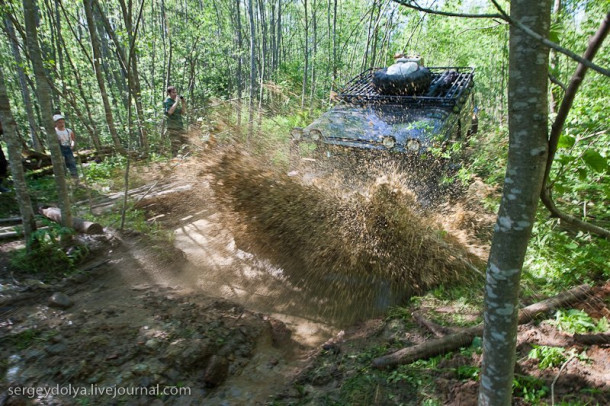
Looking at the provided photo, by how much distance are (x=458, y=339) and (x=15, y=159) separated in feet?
17.4

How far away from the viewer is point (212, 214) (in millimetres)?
6184

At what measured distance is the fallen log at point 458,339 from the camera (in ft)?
8.84

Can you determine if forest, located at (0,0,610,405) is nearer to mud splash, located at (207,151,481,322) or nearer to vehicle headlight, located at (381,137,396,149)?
mud splash, located at (207,151,481,322)

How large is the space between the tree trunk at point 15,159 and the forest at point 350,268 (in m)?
0.03

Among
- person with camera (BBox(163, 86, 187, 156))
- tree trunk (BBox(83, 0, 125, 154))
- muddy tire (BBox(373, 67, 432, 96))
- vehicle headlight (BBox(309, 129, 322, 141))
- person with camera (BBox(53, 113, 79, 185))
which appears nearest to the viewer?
vehicle headlight (BBox(309, 129, 322, 141))

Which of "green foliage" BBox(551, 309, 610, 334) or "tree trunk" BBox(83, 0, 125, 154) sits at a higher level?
"tree trunk" BBox(83, 0, 125, 154)

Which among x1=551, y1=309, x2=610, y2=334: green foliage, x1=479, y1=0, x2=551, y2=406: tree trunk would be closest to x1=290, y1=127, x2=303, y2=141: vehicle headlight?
x1=551, y1=309, x2=610, y2=334: green foliage

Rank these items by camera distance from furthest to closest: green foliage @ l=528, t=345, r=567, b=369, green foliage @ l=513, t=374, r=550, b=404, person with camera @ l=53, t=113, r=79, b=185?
Answer: person with camera @ l=53, t=113, r=79, b=185 → green foliage @ l=528, t=345, r=567, b=369 → green foliage @ l=513, t=374, r=550, b=404

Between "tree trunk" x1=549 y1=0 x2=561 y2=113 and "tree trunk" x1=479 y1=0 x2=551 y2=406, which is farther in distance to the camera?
"tree trunk" x1=549 y1=0 x2=561 y2=113

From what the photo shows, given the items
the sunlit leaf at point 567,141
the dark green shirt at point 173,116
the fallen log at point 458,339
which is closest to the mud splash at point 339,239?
the fallen log at point 458,339

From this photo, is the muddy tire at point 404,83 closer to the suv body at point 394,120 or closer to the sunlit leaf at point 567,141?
the suv body at point 394,120

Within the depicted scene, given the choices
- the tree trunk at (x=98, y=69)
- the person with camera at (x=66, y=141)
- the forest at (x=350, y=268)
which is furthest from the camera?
the person with camera at (x=66, y=141)

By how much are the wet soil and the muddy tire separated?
2491mm

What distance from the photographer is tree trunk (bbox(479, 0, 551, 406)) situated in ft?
3.96
